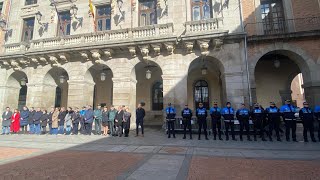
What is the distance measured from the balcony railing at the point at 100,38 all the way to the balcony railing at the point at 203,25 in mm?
1203

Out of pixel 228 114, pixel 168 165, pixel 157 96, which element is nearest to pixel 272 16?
pixel 228 114

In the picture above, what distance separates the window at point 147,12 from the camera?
14.4 m

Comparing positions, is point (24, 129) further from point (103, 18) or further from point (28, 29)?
point (103, 18)

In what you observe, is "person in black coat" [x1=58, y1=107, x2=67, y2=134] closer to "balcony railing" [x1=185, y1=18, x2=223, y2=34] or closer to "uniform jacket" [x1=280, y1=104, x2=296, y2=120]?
"balcony railing" [x1=185, y1=18, x2=223, y2=34]

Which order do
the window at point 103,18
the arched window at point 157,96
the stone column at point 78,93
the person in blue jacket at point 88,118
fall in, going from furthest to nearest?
1. the arched window at point 157,96
2. the window at point 103,18
3. the stone column at point 78,93
4. the person in blue jacket at point 88,118

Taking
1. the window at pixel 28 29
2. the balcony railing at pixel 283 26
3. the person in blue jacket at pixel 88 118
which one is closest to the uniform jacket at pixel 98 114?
the person in blue jacket at pixel 88 118

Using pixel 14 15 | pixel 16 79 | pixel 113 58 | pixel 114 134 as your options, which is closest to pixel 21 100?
pixel 16 79

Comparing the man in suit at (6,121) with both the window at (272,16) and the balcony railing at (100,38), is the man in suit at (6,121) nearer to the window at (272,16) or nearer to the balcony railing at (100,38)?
the balcony railing at (100,38)

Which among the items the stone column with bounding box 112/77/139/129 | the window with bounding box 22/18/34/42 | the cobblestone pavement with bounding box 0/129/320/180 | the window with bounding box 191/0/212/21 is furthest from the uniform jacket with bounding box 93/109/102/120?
the window with bounding box 22/18/34/42

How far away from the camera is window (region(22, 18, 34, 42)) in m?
17.0

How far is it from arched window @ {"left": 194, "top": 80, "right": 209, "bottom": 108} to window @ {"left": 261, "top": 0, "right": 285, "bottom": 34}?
249 inches

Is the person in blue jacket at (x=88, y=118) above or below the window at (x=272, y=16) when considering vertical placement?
below

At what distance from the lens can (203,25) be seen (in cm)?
1247

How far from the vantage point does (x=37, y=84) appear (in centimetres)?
1482
